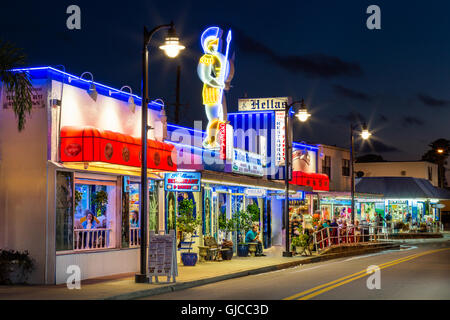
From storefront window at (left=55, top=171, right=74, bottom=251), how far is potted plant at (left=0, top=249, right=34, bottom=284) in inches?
34.3

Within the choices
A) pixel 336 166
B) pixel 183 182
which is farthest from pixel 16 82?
pixel 336 166

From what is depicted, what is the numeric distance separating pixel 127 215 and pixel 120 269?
175 centimetres

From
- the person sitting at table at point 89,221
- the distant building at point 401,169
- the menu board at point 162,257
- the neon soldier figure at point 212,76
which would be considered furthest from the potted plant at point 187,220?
the distant building at point 401,169

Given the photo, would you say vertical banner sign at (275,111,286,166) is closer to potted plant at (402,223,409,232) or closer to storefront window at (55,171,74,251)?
storefront window at (55,171,74,251)

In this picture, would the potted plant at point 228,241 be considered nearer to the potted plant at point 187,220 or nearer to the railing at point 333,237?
the potted plant at point 187,220

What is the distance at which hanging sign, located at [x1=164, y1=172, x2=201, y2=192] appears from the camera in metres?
23.8

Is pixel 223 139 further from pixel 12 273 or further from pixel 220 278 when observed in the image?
pixel 12 273

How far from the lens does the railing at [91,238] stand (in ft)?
64.5

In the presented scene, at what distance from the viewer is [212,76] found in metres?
28.4

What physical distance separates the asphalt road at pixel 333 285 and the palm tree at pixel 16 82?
6046 mm

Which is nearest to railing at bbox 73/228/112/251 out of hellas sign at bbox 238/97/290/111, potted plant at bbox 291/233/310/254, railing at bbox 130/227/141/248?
railing at bbox 130/227/141/248

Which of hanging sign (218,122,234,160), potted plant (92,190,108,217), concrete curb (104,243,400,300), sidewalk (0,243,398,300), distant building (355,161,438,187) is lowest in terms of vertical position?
concrete curb (104,243,400,300)
